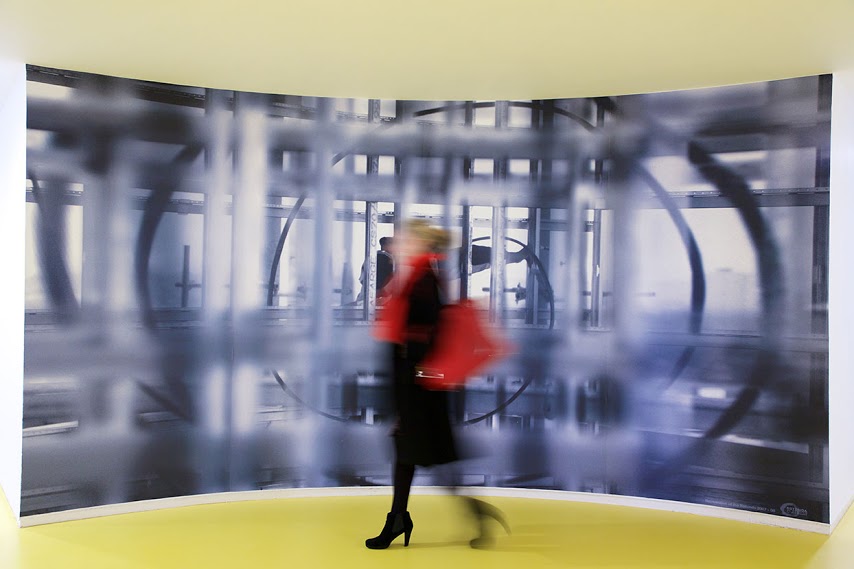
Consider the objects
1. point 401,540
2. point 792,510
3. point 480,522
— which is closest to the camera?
point 480,522

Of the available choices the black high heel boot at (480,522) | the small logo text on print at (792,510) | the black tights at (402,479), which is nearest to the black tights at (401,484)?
the black tights at (402,479)

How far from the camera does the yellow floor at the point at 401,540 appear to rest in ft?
12.1

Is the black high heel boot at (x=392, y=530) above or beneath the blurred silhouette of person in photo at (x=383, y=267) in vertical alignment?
beneath

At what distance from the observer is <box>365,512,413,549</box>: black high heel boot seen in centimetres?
380

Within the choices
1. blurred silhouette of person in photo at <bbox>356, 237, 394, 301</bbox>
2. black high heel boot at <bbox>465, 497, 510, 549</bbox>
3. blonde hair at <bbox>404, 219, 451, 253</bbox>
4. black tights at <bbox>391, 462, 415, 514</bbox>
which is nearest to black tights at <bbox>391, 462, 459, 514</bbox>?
black tights at <bbox>391, 462, 415, 514</bbox>

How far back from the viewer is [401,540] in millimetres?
4008

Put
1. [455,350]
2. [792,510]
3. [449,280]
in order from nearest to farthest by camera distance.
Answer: [455,350] → [792,510] → [449,280]

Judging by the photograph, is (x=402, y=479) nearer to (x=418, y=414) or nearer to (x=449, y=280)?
(x=418, y=414)

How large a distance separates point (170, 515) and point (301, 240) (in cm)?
180

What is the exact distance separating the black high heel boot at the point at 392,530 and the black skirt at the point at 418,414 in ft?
Answer: 1.19

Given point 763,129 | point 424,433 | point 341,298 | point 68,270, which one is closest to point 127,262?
point 68,270

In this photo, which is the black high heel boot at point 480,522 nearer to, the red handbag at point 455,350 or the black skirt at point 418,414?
the black skirt at point 418,414

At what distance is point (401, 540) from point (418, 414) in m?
0.85

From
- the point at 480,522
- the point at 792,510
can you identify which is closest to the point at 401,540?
the point at 480,522
